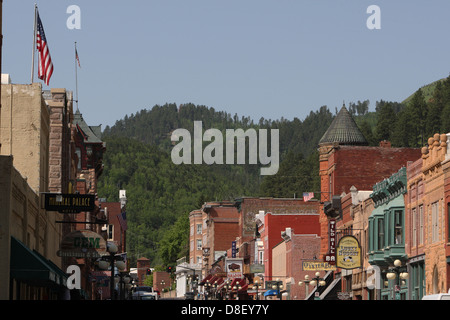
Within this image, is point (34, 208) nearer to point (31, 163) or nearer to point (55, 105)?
point (31, 163)

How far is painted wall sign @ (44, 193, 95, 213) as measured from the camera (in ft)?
114

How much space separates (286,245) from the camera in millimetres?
92938

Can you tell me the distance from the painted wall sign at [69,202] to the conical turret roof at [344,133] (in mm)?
Result: 54780

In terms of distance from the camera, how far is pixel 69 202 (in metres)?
35.4

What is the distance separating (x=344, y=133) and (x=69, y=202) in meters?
56.1

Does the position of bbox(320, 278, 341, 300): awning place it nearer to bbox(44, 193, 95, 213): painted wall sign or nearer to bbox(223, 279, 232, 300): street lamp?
bbox(44, 193, 95, 213): painted wall sign

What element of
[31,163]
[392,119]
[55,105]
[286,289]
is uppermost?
[392,119]

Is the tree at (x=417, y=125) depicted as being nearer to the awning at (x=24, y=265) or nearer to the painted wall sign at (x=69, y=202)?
the painted wall sign at (x=69, y=202)

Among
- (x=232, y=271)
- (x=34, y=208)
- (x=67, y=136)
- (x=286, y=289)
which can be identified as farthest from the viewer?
(x=232, y=271)

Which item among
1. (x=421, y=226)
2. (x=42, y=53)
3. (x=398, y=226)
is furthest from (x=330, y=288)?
(x=42, y=53)

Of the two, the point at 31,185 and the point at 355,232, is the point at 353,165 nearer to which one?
the point at 355,232

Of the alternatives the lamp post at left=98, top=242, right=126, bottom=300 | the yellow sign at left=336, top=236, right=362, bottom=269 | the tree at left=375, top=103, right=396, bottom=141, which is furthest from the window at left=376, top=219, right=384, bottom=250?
the tree at left=375, top=103, right=396, bottom=141
